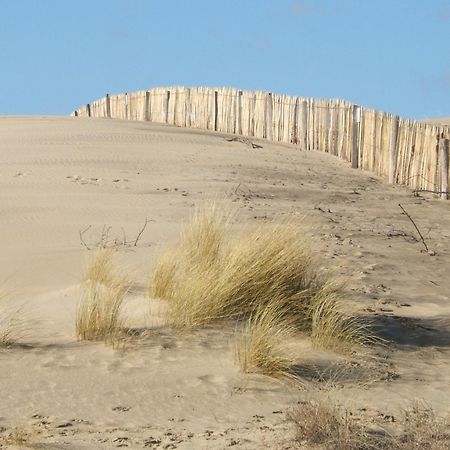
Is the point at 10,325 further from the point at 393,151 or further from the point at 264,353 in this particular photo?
the point at 393,151

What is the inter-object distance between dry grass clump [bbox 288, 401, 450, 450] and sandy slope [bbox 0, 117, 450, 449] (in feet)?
0.42

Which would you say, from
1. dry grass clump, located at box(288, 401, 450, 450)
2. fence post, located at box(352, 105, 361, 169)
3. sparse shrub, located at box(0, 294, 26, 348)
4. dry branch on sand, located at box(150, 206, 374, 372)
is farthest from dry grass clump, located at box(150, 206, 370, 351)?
fence post, located at box(352, 105, 361, 169)

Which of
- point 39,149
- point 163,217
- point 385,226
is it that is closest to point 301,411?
point 163,217

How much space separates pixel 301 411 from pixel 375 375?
1361 millimetres

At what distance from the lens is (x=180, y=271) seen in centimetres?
716

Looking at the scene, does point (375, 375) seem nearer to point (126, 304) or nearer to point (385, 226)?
point (126, 304)

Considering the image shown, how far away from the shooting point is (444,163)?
46.5 ft

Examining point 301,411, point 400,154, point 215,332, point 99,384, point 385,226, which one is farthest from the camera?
point 400,154

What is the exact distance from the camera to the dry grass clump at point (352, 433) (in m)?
4.41

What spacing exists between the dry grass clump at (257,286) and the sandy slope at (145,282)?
A: 181 millimetres

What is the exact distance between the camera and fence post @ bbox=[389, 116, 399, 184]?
15.5 meters

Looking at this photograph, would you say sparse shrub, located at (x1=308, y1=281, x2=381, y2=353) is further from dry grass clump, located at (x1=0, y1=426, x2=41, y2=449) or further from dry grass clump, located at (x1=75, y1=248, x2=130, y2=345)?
dry grass clump, located at (x1=0, y1=426, x2=41, y2=449)

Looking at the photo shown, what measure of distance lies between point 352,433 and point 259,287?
2352 mm

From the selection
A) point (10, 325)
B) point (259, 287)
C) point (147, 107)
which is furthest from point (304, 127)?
point (10, 325)
